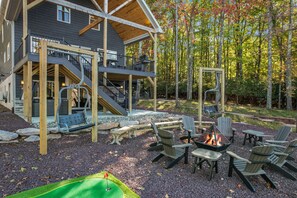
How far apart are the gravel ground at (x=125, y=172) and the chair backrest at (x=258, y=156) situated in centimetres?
33

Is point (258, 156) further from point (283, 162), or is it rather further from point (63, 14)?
point (63, 14)

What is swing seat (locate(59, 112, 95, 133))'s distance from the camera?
548cm

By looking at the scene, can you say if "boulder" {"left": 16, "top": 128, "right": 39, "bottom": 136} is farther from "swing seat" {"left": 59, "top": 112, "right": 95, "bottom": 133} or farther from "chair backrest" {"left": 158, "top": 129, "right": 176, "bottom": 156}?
"chair backrest" {"left": 158, "top": 129, "right": 176, "bottom": 156}

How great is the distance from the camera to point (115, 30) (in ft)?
52.9

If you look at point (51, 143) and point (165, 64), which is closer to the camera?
point (51, 143)

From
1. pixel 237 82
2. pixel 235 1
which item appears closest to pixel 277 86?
pixel 237 82

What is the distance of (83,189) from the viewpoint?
10.9 ft

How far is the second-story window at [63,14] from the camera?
13.4 metres

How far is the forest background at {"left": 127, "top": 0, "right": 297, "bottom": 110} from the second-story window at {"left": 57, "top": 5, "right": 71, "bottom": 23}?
821 centimetres

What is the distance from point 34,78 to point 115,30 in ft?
23.9

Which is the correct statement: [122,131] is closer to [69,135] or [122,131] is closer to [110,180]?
[69,135]

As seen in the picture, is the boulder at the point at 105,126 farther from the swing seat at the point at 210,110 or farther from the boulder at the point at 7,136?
the swing seat at the point at 210,110

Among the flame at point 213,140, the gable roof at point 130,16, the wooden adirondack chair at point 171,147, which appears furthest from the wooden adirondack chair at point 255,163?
the gable roof at point 130,16

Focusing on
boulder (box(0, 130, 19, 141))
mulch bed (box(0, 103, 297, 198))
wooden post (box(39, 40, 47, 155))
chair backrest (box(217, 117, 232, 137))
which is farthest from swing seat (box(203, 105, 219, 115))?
boulder (box(0, 130, 19, 141))
